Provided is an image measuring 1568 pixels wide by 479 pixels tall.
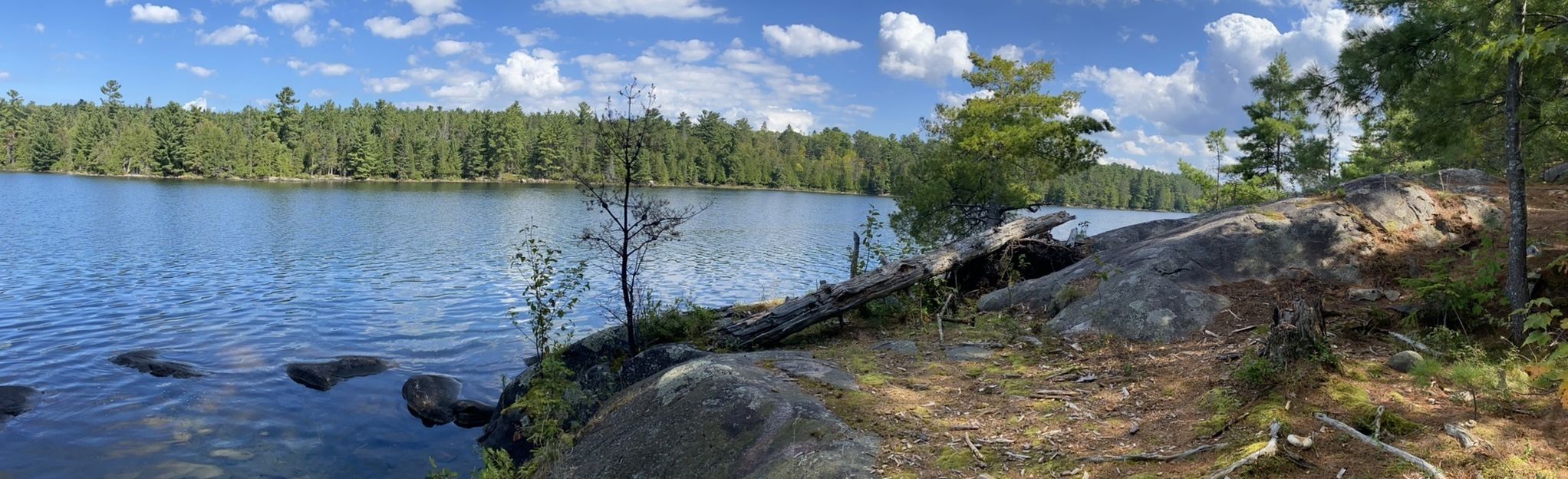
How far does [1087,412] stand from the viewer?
6066mm

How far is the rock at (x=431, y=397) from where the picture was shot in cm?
1224

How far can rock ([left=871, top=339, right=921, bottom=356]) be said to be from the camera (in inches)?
350

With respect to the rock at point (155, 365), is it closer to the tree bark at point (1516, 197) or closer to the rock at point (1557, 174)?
the tree bark at point (1516, 197)

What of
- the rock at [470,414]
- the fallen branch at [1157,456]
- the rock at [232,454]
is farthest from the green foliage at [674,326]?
the fallen branch at [1157,456]

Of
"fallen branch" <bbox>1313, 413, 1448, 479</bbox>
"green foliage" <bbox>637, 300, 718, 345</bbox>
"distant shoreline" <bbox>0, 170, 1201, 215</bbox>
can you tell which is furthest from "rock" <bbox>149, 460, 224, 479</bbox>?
"distant shoreline" <bbox>0, 170, 1201, 215</bbox>

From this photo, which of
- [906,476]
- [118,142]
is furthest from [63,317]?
[118,142]

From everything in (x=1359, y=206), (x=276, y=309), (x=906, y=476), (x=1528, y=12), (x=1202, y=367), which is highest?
(x=1528, y=12)

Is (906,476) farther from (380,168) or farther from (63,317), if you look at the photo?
(380,168)

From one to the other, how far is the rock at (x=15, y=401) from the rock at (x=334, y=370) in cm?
338

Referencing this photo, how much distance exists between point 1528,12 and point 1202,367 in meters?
4.25

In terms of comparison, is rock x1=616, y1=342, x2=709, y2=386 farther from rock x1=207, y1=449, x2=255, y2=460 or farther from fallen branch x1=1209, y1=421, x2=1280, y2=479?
fallen branch x1=1209, y1=421, x2=1280, y2=479

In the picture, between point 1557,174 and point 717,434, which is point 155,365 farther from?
point 1557,174

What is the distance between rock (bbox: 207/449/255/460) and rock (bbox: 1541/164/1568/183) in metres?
21.1

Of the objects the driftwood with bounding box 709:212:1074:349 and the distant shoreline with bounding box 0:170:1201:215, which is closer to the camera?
the driftwood with bounding box 709:212:1074:349
